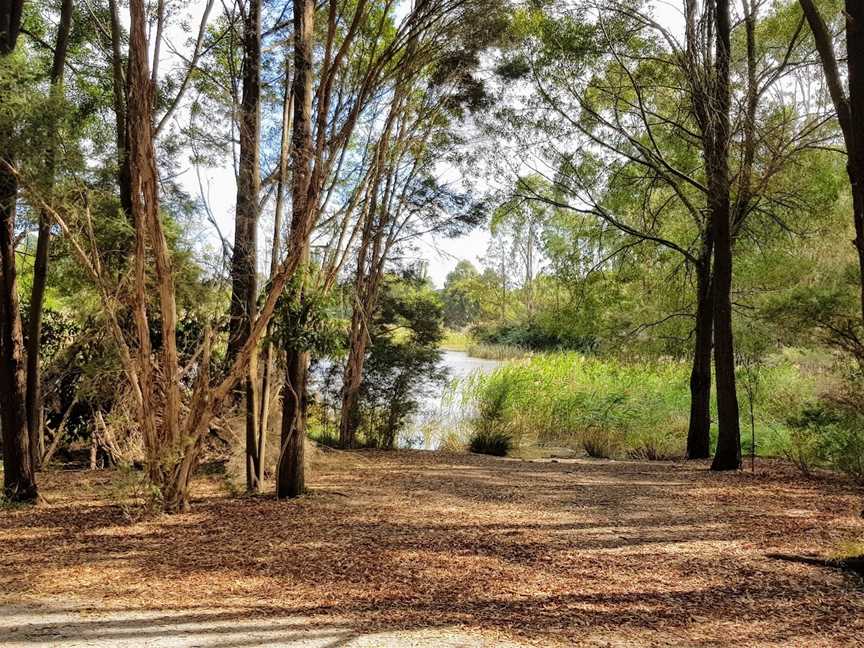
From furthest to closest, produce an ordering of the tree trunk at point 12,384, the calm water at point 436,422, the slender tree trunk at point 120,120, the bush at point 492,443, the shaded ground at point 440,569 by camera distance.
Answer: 1. the calm water at point 436,422
2. the bush at point 492,443
3. the slender tree trunk at point 120,120
4. the tree trunk at point 12,384
5. the shaded ground at point 440,569

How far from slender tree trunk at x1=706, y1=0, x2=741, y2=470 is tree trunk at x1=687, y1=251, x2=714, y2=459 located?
4.11 ft

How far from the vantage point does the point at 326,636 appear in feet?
10.8

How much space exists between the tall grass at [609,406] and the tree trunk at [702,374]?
0.99 metres

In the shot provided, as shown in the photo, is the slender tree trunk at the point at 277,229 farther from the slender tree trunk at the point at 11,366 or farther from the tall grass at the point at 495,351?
the tall grass at the point at 495,351

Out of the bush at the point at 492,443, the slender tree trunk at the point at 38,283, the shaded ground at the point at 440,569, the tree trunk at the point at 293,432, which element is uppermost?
the slender tree trunk at the point at 38,283

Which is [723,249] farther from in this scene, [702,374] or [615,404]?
[615,404]

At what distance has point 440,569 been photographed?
14.7ft

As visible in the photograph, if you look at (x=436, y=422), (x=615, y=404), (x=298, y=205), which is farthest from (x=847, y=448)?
(x=436, y=422)

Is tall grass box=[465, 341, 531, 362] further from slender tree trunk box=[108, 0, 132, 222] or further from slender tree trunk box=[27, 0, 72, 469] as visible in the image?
slender tree trunk box=[27, 0, 72, 469]

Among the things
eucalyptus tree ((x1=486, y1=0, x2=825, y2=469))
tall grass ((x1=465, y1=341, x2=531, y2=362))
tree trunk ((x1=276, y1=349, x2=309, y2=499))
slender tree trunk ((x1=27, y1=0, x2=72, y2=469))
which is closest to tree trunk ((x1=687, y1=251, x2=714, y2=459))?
eucalyptus tree ((x1=486, y1=0, x2=825, y2=469))

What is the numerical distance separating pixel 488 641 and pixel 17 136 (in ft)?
17.8

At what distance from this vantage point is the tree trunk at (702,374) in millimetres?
10375

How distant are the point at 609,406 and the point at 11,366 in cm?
931

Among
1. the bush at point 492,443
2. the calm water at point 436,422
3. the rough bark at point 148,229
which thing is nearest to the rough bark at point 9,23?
the rough bark at point 148,229
